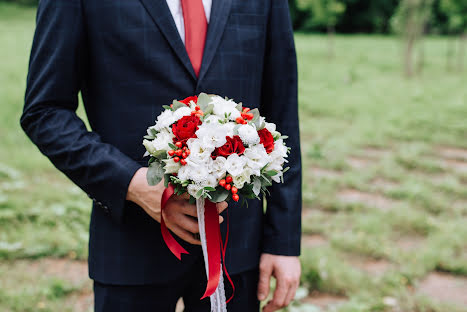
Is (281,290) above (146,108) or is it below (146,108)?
below

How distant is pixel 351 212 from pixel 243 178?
147 inches

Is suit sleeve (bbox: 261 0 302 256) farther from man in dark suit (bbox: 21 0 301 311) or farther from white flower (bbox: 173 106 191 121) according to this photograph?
white flower (bbox: 173 106 191 121)

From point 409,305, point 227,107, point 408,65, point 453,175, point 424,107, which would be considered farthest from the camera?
point 408,65

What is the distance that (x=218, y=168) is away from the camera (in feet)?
4.23

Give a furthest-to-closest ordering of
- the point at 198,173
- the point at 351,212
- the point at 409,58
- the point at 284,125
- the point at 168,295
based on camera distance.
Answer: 1. the point at 409,58
2. the point at 351,212
3. the point at 284,125
4. the point at 168,295
5. the point at 198,173

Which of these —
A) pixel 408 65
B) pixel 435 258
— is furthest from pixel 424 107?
pixel 435 258

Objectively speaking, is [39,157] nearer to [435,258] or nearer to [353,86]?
[435,258]

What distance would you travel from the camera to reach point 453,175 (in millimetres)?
5727

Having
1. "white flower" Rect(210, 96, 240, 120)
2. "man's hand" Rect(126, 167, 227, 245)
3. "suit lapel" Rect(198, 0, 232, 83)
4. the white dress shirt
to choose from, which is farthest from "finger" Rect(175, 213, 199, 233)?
the white dress shirt

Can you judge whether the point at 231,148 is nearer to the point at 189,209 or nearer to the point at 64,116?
the point at 189,209

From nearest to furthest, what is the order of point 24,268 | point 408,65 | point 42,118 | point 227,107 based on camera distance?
point 227,107 < point 42,118 < point 24,268 < point 408,65

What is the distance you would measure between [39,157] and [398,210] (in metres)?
4.41

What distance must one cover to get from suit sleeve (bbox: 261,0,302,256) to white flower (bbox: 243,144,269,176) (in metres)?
0.49

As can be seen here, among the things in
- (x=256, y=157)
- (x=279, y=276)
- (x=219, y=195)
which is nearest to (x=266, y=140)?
(x=256, y=157)
